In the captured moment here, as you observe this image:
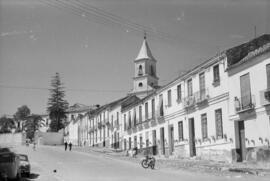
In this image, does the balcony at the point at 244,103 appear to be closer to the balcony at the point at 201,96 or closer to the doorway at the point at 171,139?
the balcony at the point at 201,96

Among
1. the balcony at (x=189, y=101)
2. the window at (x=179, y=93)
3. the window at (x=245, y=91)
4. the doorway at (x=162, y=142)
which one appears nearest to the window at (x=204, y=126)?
the balcony at (x=189, y=101)

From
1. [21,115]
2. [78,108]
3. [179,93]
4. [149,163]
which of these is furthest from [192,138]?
[78,108]

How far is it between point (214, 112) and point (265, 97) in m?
6.73

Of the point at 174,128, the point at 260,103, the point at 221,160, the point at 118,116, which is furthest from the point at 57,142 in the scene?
the point at 260,103

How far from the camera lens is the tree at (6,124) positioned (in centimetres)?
10362

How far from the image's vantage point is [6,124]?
345ft

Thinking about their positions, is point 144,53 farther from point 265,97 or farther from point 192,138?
point 265,97

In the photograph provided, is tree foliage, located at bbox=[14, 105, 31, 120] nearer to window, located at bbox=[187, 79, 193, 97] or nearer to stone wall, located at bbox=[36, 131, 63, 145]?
stone wall, located at bbox=[36, 131, 63, 145]

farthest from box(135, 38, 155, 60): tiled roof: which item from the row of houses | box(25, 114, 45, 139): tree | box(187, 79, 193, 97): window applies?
box(187, 79, 193, 97): window

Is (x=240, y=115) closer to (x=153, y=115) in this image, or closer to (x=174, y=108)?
(x=174, y=108)

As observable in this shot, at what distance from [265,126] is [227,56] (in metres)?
6.52

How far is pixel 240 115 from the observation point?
29328mm

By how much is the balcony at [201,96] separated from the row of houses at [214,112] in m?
0.08

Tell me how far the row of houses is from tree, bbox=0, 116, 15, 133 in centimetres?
5733
